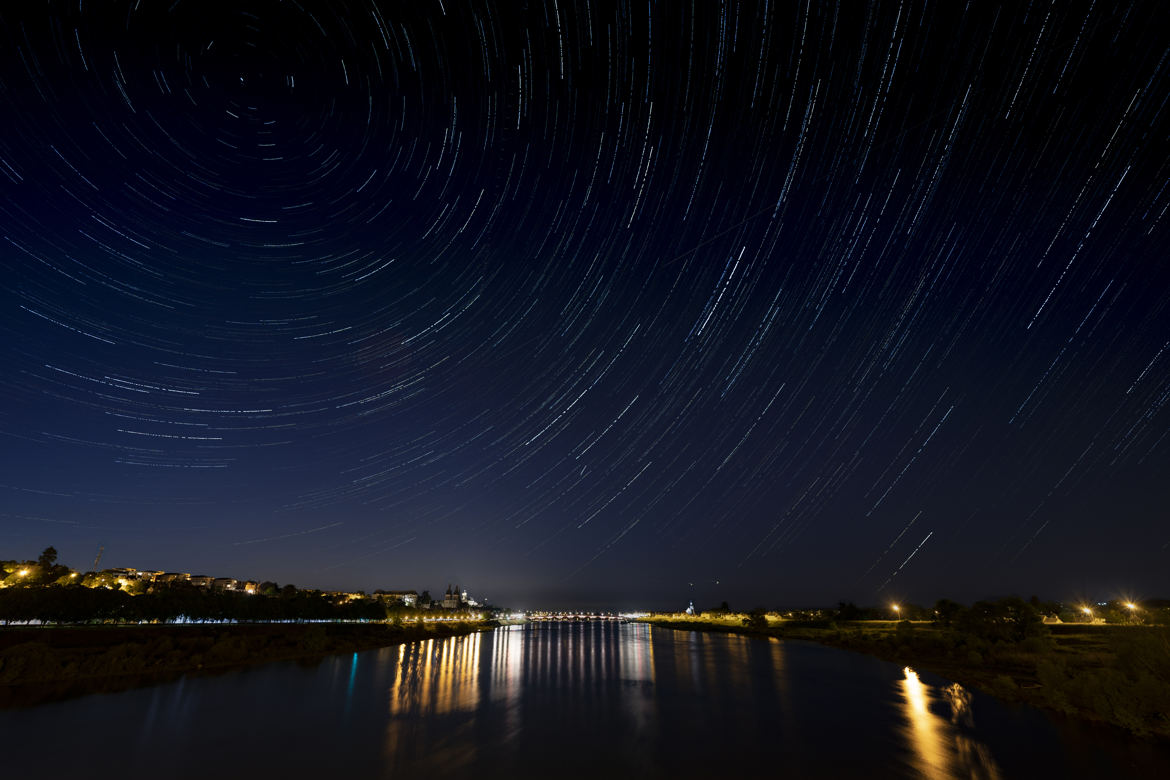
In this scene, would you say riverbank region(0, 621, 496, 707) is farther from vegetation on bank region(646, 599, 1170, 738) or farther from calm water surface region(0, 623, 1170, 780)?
vegetation on bank region(646, 599, 1170, 738)

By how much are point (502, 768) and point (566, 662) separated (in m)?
32.2

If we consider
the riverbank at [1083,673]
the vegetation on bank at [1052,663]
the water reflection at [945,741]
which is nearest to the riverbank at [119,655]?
the water reflection at [945,741]

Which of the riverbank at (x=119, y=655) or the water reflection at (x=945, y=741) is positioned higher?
the riverbank at (x=119, y=655)

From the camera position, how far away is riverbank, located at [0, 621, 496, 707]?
75.6ft

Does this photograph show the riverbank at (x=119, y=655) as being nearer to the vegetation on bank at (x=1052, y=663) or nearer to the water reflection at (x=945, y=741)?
the water reflection at (x=945, y=741)

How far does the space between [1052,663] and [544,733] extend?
2322 cm

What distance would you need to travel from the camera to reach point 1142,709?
16781 millimetres

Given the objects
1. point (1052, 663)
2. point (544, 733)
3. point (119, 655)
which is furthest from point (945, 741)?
point (119, 655)

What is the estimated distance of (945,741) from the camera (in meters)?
17.6

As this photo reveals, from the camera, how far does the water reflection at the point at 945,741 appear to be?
582 inches

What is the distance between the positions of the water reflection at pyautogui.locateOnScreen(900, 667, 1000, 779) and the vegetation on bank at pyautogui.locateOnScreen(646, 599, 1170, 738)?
10.8 feet

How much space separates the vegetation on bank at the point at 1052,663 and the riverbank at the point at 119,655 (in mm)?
38671

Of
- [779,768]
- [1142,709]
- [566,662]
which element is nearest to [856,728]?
[779,768]

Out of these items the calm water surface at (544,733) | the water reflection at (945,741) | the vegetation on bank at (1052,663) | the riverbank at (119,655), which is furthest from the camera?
the riverbank at (119,655)
